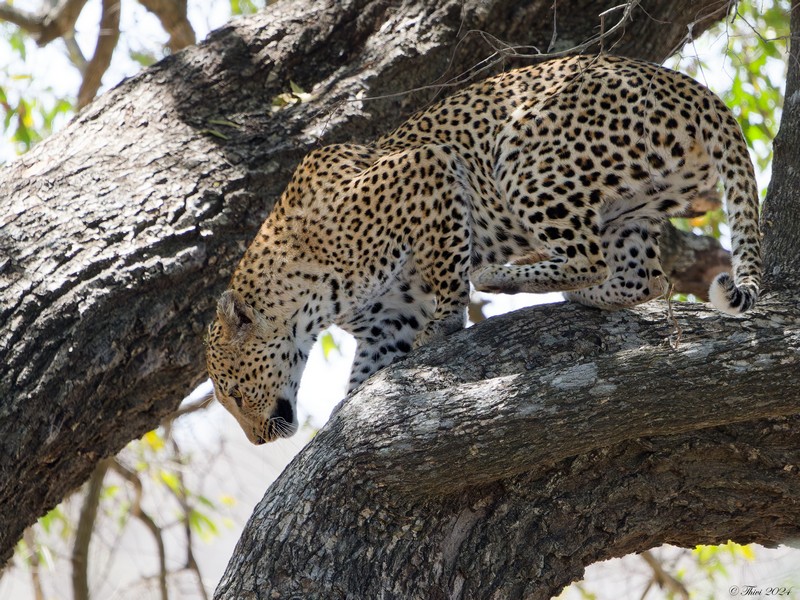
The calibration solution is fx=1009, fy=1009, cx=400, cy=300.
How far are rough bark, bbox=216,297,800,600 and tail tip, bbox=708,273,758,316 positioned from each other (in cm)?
19

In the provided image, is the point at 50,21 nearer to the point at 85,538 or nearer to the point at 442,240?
the point at 85,538

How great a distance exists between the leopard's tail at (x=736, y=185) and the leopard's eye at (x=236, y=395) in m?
3.01

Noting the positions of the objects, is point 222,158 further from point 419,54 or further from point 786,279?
point 786,279

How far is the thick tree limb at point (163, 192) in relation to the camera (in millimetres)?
5438

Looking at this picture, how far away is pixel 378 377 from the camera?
4504 mm

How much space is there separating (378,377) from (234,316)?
161 centimetres

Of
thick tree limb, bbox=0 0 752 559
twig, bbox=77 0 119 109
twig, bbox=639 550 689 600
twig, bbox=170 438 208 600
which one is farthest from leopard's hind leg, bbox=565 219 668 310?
twig, bbox=77 0 119 109

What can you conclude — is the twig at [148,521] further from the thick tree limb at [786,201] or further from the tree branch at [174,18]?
the thick tree limb at [786,201]

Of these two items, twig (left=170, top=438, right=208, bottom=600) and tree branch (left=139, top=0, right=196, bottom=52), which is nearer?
twig (left=170, top=438, right=208, bottom=600)

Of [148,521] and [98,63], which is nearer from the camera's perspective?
[148,521]

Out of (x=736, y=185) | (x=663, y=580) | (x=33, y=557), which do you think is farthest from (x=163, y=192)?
(x=663, y=580)

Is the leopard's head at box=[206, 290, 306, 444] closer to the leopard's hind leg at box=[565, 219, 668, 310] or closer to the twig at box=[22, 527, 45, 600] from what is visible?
the leopard's hind leg at box=[565, 219, 668, 310]

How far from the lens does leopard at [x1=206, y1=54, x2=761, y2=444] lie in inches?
203

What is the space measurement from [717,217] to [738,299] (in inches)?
257
